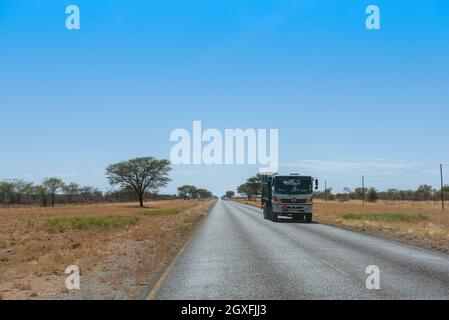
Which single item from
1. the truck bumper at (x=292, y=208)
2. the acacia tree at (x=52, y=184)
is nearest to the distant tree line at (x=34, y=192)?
the acacia tree at (x=52, y=184)

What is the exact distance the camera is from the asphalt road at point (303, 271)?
898 cm

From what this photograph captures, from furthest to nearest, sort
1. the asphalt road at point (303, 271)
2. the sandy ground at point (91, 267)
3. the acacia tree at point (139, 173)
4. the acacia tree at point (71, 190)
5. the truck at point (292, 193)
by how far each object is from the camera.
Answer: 1. the acacia tree at point (71, 190)
2. the acacia tree at point (139, 173)
3. the truck at point (292, 193)
4. the sandy ground at point (91, 267)
5. the asphalt road at point (303, 271)

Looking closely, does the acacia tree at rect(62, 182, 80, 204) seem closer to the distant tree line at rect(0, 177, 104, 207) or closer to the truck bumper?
the distant tree line at rect(0, 177, 104, 207)

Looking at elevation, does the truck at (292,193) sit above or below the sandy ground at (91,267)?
above

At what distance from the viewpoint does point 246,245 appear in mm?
18172

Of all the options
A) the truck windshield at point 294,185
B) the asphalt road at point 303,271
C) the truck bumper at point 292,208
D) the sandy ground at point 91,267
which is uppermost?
the truck windshield at point 294,185

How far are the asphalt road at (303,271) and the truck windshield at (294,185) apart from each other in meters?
13.3

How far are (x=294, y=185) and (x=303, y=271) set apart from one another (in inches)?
818

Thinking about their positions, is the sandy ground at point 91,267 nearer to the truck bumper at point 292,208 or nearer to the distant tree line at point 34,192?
the truck bumper at point 292,208

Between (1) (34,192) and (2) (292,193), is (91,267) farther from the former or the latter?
(1) (34,192)

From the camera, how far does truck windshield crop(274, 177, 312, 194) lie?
32.2 metres

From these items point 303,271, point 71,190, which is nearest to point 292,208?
point 303,271

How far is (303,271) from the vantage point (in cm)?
1164
